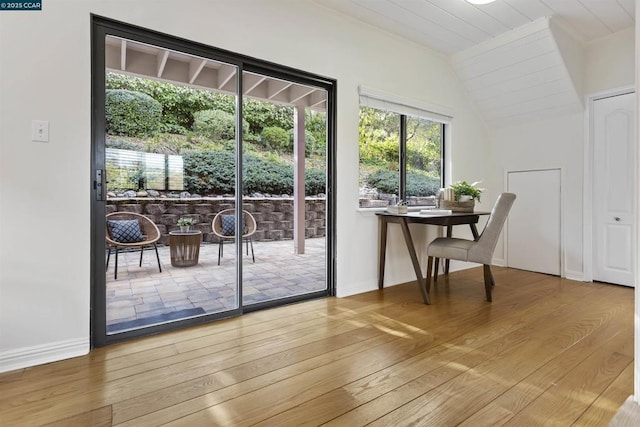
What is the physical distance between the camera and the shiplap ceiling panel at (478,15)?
2.83 metres

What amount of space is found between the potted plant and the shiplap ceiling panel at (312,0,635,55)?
210cm

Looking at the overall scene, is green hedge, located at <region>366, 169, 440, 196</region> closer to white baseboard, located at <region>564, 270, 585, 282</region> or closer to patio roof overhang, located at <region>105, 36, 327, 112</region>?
patio roof overhang, located at <region>105, 36, 327, 112</region>

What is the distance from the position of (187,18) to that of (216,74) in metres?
0.39

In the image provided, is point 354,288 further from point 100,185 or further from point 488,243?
point 100,185

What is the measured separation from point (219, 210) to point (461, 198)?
2.36m

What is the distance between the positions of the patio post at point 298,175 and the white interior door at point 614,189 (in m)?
3.17

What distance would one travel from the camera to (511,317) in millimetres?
2488

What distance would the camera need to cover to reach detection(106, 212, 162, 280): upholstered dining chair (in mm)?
2117

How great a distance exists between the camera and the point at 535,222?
4.02m

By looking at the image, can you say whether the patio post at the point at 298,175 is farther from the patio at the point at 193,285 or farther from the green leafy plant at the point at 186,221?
the green leafy plant at the point at 186,221

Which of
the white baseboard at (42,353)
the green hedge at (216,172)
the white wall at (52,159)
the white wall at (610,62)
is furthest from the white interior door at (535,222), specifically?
the white baseboard at (42,353)

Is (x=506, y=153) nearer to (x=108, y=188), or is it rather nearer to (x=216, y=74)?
(x=216, y=74)

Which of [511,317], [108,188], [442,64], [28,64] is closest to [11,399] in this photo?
[108,188]

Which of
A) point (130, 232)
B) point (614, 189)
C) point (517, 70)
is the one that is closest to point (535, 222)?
point (614, 189)
